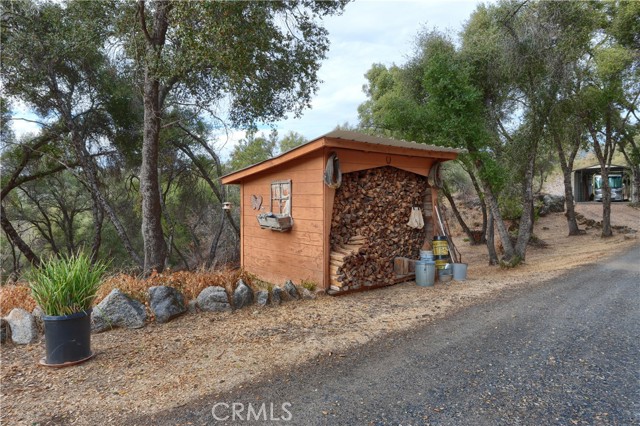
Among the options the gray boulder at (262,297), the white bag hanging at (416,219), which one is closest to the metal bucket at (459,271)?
the white bag hanging at (416,219)

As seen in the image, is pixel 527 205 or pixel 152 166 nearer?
pixel 152 166

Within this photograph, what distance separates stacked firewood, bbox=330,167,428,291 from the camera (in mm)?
5453

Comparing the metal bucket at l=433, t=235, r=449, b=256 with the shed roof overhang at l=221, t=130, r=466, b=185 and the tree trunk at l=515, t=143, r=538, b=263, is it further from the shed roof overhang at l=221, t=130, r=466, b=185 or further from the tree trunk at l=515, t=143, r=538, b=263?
the tree trunk at l=515, t=143, r=538, b=263

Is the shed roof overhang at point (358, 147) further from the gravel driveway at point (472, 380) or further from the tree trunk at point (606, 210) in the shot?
the tree trunk at point (606, 210)

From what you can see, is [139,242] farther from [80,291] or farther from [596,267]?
[596,267]

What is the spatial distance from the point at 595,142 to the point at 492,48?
6464mm

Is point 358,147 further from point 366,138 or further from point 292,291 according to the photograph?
point 292,291

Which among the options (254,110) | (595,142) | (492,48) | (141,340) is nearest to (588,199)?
(595,142)

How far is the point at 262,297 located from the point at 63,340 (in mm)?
2166

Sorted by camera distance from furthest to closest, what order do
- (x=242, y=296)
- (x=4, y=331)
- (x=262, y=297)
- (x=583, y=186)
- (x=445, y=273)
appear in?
(x=583, y=186), (x=445, y=273), (x=262, y=297), (x=242, y=296), (x=4, y=331)

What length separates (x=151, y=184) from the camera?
727cm

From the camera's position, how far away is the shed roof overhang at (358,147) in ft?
16.7

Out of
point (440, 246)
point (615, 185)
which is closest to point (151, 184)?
point (440, 246)

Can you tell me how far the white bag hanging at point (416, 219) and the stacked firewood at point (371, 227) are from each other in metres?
0.07
